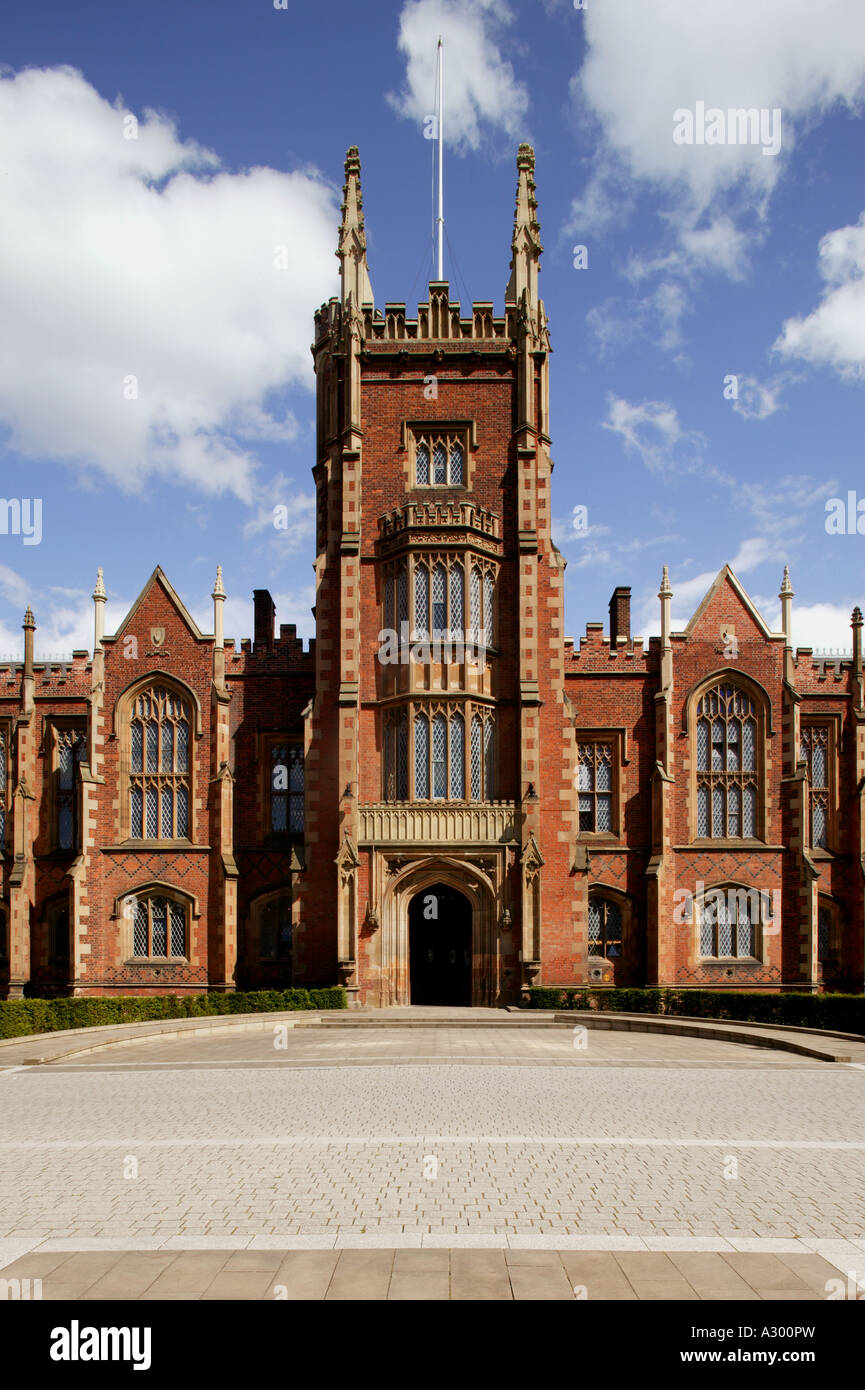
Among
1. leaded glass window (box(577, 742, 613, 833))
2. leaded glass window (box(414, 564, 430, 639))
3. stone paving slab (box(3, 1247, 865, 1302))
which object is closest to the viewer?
stone paving slab (box(3, 1247, 865, 1302))

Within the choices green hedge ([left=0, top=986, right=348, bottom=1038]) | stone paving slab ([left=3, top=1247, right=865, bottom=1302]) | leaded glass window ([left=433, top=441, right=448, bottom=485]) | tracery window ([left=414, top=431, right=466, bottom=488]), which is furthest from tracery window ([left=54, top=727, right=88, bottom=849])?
stone paving slab ([left=3, top=1247, right=865, bottom=1302])

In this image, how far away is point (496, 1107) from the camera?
44.9 feet

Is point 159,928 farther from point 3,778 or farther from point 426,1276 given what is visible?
point 426,1276

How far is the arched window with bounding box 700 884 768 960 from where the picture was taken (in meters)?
32.1

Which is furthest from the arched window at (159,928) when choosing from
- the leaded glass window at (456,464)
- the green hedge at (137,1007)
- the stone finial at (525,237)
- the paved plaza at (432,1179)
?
the stone finial at (525,237)

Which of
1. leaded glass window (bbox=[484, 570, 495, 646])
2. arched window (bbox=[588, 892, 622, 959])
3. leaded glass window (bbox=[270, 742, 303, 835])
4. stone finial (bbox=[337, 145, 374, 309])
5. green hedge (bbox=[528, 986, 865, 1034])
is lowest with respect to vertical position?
green hedge (bbox=[528, 986, 865, 1034])

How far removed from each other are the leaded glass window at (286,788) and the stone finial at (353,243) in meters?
14.7

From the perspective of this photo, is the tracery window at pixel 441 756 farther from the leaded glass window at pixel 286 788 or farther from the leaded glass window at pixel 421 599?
the leaded glass window at pixel 286 788

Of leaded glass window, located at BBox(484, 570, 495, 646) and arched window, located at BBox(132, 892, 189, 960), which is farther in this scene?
arched window, located at BBox(132, 892, 189, 960)

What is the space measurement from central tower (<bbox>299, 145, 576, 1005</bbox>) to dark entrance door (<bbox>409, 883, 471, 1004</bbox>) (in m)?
0.07

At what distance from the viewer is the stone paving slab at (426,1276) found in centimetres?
630

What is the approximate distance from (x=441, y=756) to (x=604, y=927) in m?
8.30

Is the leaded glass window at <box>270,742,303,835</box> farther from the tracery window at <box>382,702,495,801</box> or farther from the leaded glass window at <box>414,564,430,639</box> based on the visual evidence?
the leaded glass window at <box>414,564,430,639</box>

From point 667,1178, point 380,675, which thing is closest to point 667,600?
point 380,675
